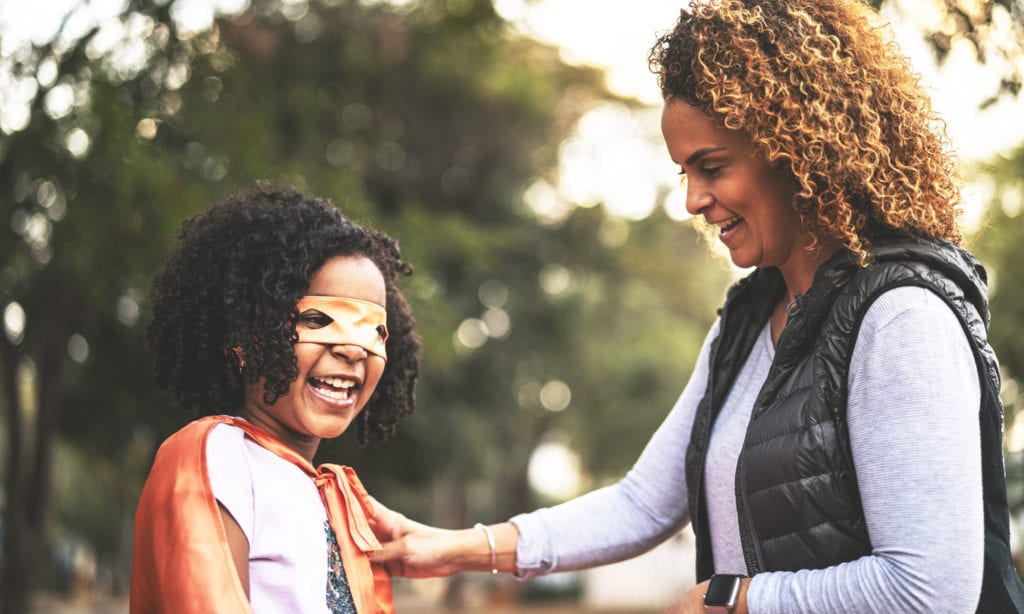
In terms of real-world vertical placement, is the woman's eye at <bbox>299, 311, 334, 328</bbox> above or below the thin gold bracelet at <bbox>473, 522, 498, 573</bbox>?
above

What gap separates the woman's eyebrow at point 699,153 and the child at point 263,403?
86 centimetres

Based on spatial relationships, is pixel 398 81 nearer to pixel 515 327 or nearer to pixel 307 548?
pixel 515 327

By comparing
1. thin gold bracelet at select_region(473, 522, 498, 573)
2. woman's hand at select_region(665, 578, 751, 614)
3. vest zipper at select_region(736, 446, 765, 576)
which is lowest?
woman's hand at select_region(665, 578, 751, 614)

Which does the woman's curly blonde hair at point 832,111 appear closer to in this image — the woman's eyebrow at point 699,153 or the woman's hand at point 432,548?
the woman's eyebrow at point 699,153

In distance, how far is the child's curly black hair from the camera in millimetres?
2619

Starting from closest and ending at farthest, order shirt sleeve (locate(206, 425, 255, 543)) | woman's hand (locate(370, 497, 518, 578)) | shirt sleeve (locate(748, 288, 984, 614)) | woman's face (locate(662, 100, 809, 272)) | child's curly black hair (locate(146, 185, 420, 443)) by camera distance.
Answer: shirt sleeve (locate(748, 288, 984, 614))
shirt sleeve (locate(206, 425, 255, 543))
woman's face (locate(662, 100, 809, 272))
child's curly black hair (locate(146, 185, 420, 443))
woman's hand (locate(370, 497, 518, 578))

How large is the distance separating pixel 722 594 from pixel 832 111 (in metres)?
1.06

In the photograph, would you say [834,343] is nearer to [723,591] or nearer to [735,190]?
[735,190]

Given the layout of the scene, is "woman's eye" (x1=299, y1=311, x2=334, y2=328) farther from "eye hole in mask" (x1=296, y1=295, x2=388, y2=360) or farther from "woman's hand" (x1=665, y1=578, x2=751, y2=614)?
"woman's hand" (x1=665, y1=578, x2=751, y2=614)

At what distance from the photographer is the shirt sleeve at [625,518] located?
120 inches

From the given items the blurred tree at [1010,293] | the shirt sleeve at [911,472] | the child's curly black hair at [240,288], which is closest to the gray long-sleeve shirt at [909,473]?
the shirt sleeve at [911,472]

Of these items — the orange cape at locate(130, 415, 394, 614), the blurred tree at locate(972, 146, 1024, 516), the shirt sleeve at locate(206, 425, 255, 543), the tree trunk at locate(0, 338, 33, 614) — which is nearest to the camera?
the orange cape at locate(130, 415, 394, 614)

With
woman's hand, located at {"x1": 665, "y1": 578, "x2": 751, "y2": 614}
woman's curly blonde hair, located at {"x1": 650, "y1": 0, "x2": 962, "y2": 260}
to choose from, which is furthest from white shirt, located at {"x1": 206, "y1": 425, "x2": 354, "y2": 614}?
woman's curly blonde hair, located at {"x1": 650, "y1": 0, "x2": 962, "y2": 260}

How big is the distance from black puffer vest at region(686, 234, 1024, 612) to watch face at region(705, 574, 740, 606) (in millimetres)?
110
